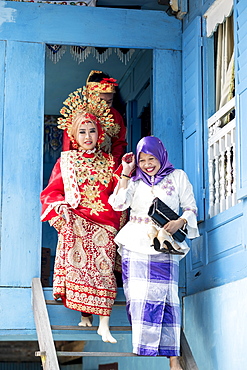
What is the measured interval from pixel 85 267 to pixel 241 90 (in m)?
1.53

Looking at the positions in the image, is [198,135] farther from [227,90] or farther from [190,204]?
[190,204]

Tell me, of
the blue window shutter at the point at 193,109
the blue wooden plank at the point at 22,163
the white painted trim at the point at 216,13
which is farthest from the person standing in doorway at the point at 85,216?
the white painted trim at the point at 216,13

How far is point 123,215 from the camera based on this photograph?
5387mm

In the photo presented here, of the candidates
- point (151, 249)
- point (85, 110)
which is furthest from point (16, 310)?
point (85, 110)

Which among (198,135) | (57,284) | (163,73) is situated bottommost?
(57,284)

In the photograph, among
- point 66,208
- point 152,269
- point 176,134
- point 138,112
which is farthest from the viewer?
point 138,112

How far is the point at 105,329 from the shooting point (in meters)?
4.89

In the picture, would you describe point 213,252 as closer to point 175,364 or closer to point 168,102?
point 175,364

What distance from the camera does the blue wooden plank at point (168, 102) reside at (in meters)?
5.83

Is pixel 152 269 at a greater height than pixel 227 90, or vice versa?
pixel 227 90

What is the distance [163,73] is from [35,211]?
1467 millimetres

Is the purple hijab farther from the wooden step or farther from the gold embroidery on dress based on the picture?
the wooden step

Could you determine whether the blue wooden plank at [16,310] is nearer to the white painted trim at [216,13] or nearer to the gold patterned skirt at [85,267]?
the gold patterned skirt at [85,267]

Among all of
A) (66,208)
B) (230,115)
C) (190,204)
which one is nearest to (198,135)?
(230,115)
